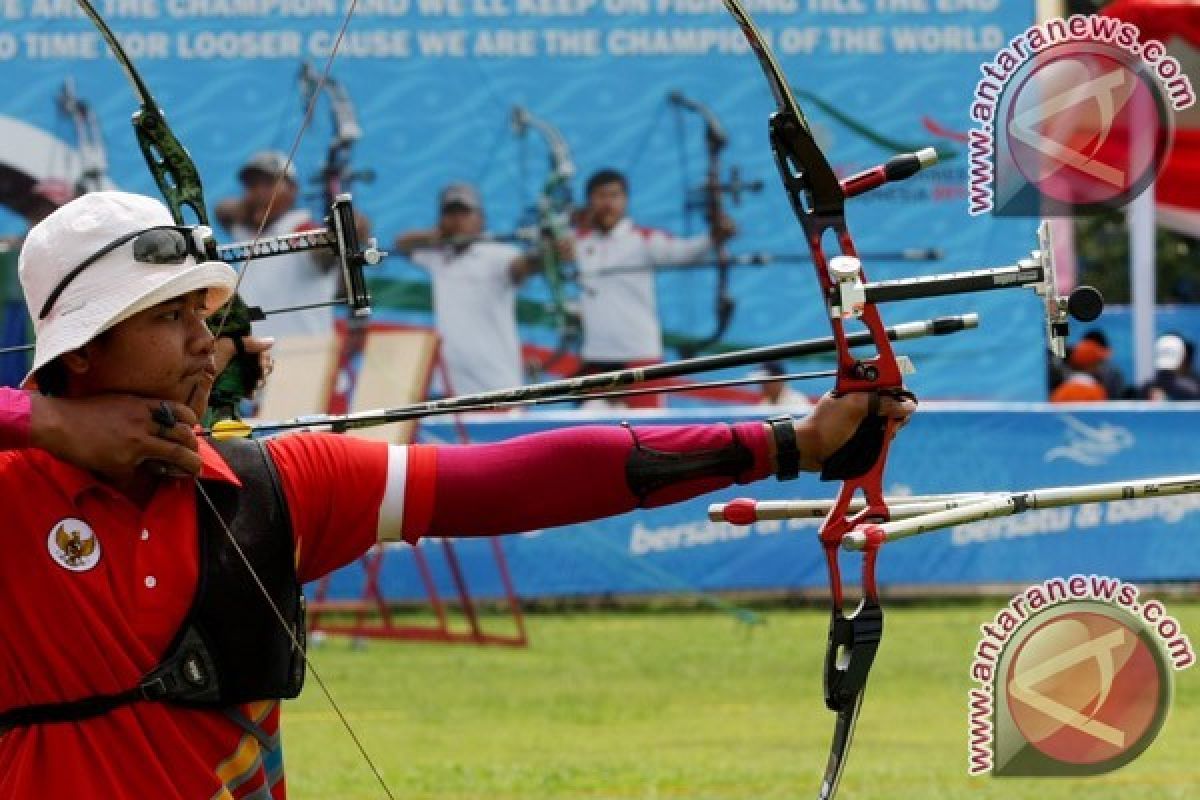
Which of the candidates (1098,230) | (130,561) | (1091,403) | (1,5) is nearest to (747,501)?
(130,561)

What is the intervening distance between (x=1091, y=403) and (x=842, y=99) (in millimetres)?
3534

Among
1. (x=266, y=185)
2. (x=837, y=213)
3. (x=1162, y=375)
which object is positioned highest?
(x=837, y=213)

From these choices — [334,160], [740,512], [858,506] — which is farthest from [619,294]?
[740,512]

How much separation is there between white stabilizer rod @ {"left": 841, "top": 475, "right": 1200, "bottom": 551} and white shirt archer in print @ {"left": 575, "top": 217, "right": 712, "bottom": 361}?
12627mm

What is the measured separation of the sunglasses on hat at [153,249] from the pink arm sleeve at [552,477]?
45cm

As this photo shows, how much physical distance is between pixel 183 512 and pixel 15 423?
0.83 feet

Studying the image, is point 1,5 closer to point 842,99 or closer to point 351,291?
point 842,99

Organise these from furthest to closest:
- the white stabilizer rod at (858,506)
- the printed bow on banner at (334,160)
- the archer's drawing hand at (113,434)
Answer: the printed bow on banner at (334,160), the white stabilizer rod at (858,506), the archer's drawing hand at (113,434)

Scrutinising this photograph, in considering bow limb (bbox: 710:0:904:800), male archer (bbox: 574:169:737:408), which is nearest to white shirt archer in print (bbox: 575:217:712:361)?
male archer (bbox: 574:169:737:408)

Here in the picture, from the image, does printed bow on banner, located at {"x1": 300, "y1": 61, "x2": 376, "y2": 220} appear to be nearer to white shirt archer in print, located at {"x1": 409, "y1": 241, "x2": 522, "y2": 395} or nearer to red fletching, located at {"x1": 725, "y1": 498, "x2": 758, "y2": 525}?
white shirt archer in print, located at {"x1": 409, "y1": 241, "x2": 522, "y2": 395}

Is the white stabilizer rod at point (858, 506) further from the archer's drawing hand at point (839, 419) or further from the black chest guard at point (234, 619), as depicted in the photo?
the black chest guard at point (234, 619)

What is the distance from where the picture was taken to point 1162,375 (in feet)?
54.9

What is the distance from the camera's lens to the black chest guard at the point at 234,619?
3439 mm

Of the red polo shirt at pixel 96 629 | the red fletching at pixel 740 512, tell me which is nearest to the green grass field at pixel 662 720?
the red fletching at pixel 740 512
